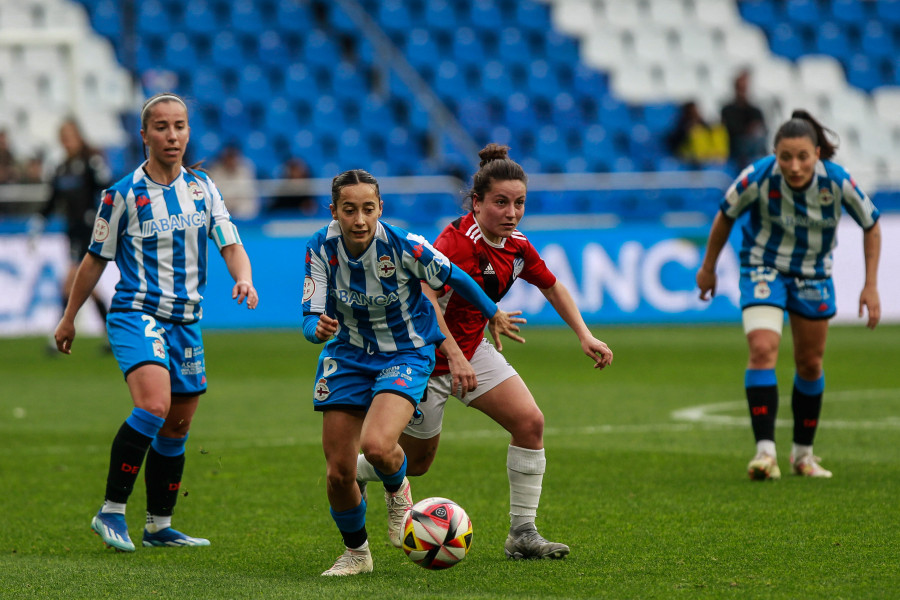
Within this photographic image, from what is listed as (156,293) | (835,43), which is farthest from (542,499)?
(835,43)

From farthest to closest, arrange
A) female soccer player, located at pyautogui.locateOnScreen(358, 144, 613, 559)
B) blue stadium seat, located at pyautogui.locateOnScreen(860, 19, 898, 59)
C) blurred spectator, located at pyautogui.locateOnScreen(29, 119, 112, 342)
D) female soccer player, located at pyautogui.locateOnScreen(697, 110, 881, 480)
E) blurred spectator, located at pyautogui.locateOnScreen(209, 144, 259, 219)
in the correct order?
1. blue stadium seat, located at pyautogui.locateOnScreen(860, 19, 898, 59)
2. blurred spectator, located at pyautogui.locateOnScreen(209, 144, 259, 219)
3. blurred spectator, located at pyautogui.locateOnScreen(29, 119, 112, 342)
4. female soccer player, located at pyautogui.locateOnScreen(697, 110, 881, 480)
5. female soccer player, located at pyautogui.locateOnScreen(358, 144, 613, 559)

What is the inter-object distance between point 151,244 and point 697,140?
47.8 ft

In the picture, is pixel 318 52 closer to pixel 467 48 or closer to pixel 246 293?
pixel 467 48

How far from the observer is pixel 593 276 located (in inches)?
640

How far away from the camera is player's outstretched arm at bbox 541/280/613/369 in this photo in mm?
Answer: 5039

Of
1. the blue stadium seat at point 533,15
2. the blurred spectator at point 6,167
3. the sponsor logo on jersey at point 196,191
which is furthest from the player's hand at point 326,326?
the blue stadium seat at point 533,15

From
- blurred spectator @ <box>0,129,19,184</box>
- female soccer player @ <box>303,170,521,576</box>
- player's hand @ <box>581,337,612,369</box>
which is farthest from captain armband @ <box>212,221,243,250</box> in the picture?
blurred spectator @ <box>0,129,19,184</box>

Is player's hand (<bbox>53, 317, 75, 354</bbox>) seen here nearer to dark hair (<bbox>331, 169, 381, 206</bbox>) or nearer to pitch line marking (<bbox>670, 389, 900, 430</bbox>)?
dark hair (<bbox>331, 169, 381, 206</bbox>)

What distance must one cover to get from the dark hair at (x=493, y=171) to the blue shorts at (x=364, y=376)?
72 cm

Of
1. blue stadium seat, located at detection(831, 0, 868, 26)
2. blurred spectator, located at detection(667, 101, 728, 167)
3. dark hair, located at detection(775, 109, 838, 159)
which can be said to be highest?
blue stadium seat, located at detection(831, 0, 868, 26)

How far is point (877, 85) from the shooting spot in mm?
22875

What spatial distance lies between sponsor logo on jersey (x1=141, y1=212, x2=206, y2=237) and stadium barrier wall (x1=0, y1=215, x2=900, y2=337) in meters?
10.4

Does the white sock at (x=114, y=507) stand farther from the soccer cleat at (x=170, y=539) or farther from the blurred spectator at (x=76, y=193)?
the blurred spectator at (x=76, y=193)

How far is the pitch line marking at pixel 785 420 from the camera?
8.95 metres
